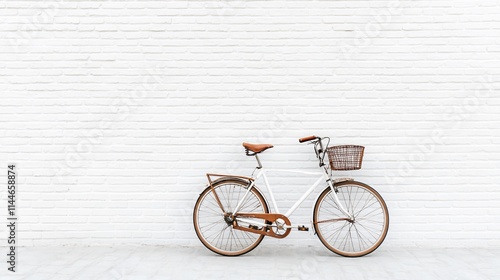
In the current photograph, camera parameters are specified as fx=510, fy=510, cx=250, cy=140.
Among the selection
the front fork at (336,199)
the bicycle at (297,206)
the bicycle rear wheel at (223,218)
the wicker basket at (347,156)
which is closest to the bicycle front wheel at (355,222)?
the bicycle at (297,206)

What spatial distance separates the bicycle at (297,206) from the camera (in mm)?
4672

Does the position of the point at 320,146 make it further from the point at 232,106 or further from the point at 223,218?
the point at 223,218

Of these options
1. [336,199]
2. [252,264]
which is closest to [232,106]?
[336,199]

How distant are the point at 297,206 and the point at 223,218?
719mm

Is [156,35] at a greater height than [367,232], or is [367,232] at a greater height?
[156,35]

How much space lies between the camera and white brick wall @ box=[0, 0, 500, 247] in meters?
4.93

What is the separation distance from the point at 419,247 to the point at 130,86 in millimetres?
3221

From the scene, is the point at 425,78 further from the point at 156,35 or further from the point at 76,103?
the point at 76,103

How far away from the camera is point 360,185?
4.73 meters

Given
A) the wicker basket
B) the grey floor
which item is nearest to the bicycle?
the wicker basket

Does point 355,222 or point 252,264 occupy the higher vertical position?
point 355,222

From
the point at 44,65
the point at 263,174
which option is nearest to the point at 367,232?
the point at 263,174

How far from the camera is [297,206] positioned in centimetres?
481

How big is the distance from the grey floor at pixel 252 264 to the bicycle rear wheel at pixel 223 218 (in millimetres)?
142
